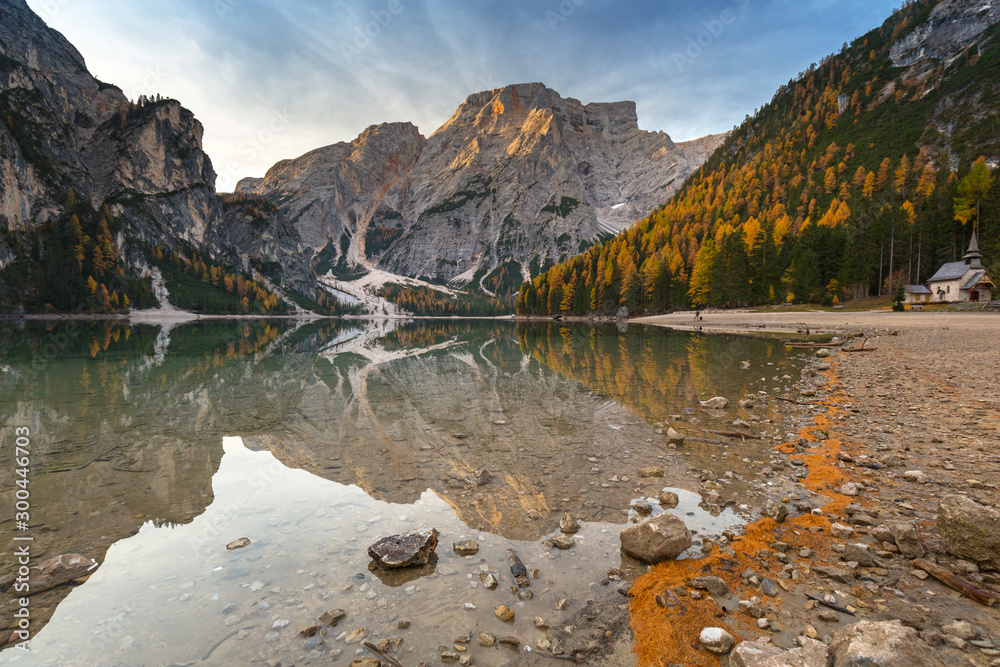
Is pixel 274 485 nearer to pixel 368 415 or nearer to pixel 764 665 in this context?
pixel 368 415

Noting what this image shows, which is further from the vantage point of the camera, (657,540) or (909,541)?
(657,540)

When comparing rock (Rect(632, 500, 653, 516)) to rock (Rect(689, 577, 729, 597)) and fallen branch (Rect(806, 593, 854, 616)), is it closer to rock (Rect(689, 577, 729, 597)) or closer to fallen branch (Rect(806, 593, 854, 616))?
rock (Rect(689, 577, 729, 597))

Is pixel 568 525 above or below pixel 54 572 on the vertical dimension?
below

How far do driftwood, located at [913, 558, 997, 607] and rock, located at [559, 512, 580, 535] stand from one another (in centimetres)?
446

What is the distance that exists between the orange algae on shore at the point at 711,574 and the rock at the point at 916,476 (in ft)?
2.95

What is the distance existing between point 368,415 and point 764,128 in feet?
630

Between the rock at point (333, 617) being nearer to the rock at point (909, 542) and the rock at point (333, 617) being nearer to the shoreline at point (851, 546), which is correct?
the shoreline at point (851, 546)

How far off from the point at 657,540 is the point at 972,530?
3.63 m

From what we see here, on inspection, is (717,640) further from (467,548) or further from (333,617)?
(333,617)

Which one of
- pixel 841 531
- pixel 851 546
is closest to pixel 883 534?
pixel 841 531

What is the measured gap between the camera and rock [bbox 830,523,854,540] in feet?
19.2

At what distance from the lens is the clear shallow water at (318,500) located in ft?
16.1

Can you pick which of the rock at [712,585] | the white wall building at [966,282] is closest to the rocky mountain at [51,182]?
the rock at [712,585]

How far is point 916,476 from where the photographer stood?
7.38 meters
